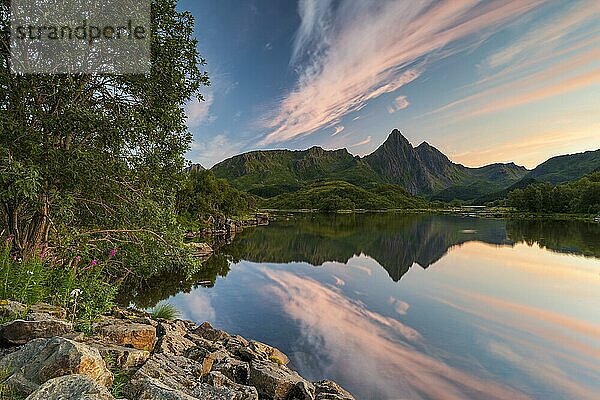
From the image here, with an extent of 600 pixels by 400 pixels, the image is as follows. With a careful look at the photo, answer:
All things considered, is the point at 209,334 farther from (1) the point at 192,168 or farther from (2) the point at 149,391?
(1) the point at 192,168

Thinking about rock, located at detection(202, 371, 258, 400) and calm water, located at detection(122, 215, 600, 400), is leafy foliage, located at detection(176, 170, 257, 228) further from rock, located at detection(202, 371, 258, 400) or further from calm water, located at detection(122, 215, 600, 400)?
rock, located at detection(202, 371, 258, 400)

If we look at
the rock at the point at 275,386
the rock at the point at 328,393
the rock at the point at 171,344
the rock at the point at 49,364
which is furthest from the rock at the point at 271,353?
the rock at the point at 49,364

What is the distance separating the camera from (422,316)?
26.1 metres

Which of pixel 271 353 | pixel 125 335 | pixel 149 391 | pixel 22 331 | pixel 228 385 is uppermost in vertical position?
pixel 22 331

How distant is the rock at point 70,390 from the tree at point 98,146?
8.14 metres

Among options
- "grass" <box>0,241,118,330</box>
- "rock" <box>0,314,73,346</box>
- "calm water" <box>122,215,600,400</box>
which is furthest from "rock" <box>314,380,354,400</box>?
"rock" <box>0,314,73,346</box>

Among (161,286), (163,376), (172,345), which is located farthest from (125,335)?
(161,286)

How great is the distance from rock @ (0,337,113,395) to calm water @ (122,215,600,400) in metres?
11.7

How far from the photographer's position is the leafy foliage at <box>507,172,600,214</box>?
470 ft

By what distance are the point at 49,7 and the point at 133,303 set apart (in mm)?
18630

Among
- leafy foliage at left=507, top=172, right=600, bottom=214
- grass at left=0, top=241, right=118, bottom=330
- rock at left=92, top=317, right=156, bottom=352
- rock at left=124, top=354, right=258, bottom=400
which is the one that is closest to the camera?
rock at left=124, top=354, right=258, bottom=400

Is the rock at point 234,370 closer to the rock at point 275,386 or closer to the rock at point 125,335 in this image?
the rock at point 275,386

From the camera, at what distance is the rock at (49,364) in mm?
5341

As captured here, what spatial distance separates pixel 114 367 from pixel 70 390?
310cm
